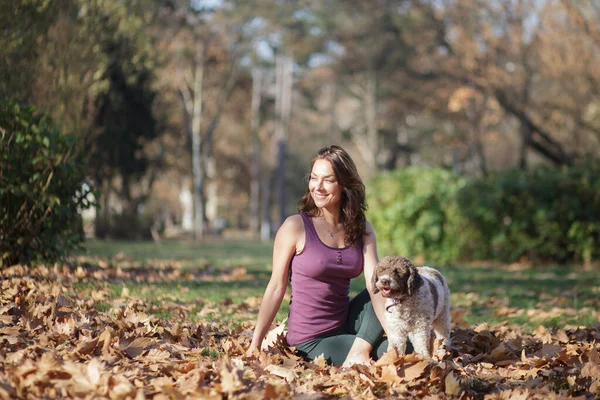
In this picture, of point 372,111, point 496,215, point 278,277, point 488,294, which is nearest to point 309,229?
point 278,277

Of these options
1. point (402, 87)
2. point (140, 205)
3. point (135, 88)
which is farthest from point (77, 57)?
point (402, 87)

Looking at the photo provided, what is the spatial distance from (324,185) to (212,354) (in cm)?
156

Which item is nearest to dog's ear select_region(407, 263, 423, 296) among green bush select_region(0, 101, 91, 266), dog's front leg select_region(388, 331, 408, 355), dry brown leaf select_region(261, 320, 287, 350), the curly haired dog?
the curly haired dog

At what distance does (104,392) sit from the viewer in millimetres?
3818

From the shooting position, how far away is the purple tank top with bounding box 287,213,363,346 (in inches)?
194

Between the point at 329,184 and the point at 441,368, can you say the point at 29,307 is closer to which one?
the point at 329,184

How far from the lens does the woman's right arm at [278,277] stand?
4914mm

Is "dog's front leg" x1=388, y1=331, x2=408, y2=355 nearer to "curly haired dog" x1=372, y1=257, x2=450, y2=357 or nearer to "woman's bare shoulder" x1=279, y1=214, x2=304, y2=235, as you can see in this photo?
"curly haired dog" x1=372, y1=257, x2=450, y2=357

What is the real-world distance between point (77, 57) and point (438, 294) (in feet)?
29.0

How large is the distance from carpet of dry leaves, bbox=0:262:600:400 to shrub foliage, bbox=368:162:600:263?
29.1 feet

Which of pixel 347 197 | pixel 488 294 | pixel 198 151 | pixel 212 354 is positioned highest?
pixel 198 151

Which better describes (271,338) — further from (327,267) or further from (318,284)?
(327,267)

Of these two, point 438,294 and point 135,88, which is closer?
point 438,294

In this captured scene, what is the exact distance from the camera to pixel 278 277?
497 centimetres
